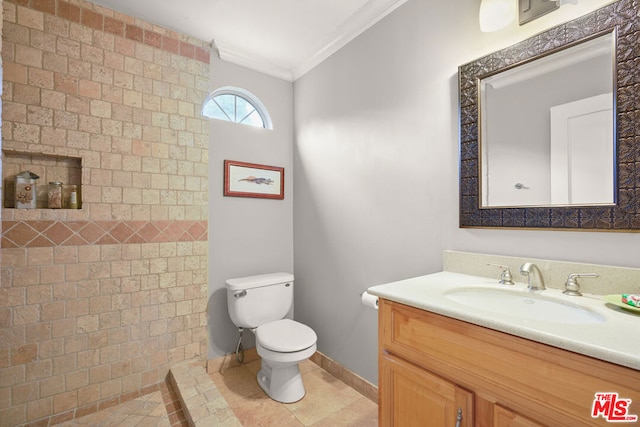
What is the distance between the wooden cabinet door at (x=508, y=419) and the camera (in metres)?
0.82

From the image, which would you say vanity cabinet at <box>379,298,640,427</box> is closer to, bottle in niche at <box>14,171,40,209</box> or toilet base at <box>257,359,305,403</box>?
toilet base at <box>257,359,305,403</box>

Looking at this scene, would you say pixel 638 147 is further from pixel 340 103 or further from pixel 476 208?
pixel 340 103

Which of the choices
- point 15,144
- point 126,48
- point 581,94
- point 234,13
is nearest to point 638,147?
point 581,94

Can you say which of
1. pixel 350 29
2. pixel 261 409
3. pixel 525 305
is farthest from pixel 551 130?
pixel 261 409

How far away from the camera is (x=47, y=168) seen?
1.85m

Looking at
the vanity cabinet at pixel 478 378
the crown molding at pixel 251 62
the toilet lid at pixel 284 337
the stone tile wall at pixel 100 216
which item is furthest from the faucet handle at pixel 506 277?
the crown molding at pixel 251 62

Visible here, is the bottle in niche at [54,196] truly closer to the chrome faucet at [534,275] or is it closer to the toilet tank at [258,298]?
the toilet tank at [258,298]

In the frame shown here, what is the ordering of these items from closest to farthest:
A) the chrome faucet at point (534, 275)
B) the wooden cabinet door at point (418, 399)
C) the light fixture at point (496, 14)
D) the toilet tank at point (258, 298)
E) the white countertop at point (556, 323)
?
the white countertop at point (556, 323), the wooden cabinet door at point (418, 399), the chrome faucet at point (534, 275), the light fixture at point (496, 14), the toilet tank at point (258, 298)

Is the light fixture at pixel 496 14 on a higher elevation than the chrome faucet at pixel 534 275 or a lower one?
higher

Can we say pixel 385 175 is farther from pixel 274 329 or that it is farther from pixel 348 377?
pixel 348 377

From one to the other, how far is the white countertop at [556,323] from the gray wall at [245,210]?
1.59 meters

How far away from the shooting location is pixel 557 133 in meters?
1.23

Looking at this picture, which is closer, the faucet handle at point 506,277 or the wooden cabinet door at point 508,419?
Answer: the wooden cabinet door at point 508,419

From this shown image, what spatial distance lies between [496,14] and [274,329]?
7.31ft
